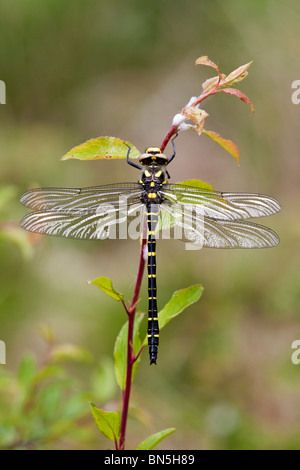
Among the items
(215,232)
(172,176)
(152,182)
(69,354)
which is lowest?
(69,354)

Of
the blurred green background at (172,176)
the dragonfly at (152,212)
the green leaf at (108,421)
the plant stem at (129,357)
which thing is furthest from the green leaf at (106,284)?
the blurred green background at (172,176)

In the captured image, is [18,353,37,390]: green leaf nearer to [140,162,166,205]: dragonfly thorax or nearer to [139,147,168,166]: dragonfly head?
→ [140,162,166,205]: dragonfly thorax

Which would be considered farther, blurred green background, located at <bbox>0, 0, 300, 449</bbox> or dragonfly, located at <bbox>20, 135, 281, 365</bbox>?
blurred green background, located at <bbox>0, 0, 300, 449</bbox>

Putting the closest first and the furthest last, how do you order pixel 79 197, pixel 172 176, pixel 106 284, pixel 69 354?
pixel 106 284 < pixel 79 197 < pixel 69 354 < pixel 172 176

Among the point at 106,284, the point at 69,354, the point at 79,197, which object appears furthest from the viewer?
the point at 69,354

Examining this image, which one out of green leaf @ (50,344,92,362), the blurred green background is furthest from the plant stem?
the blurred green background

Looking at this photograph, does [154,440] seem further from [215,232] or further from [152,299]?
[215,232]

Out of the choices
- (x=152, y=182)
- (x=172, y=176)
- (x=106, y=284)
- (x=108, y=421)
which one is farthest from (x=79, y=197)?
(x=172, y=176)

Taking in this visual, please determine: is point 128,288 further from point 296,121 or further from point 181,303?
point 181,303
